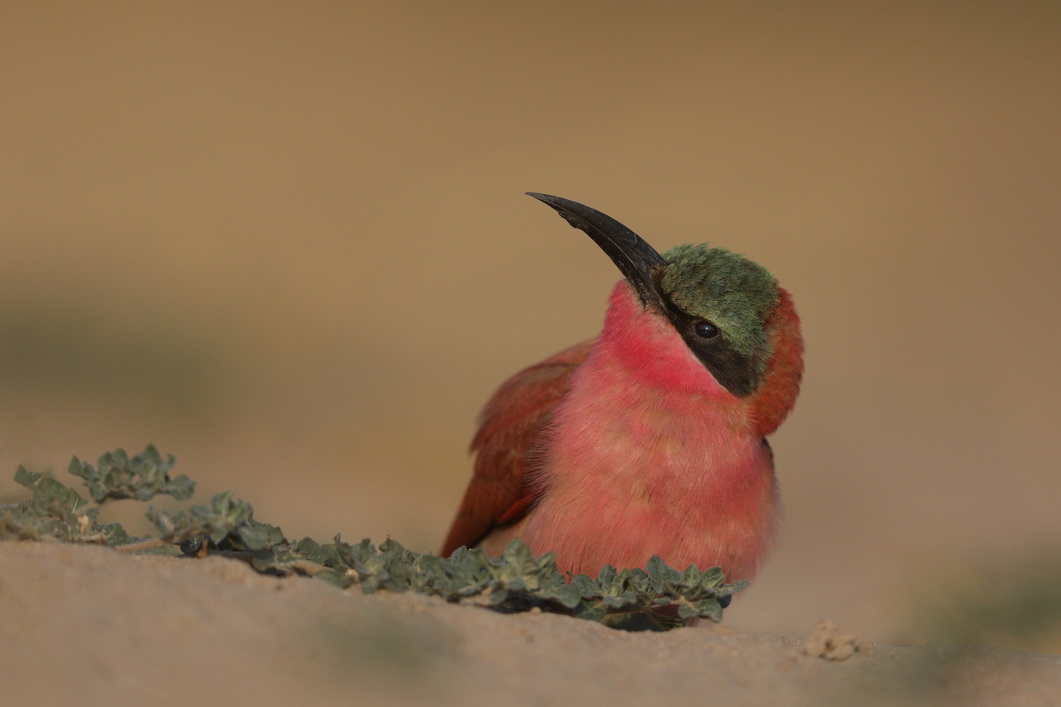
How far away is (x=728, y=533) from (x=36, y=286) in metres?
4.60

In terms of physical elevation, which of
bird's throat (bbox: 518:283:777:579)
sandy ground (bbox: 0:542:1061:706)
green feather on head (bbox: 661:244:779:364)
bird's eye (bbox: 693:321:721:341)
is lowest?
sandy ground (bbox: 0:542:1061:706)

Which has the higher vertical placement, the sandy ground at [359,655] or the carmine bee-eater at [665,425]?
the carmine bee-eater at [665,425]

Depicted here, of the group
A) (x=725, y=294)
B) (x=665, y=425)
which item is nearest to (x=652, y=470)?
(x=665, y=425)

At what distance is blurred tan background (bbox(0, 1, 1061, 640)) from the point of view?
19.9ft

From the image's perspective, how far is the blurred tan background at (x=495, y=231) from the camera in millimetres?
6055

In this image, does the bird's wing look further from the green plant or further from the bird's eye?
the green plant

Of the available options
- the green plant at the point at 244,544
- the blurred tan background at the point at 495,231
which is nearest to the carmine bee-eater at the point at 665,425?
the green plant at the point at 244,544

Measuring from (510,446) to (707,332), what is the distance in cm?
71

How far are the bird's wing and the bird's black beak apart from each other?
1.24ft

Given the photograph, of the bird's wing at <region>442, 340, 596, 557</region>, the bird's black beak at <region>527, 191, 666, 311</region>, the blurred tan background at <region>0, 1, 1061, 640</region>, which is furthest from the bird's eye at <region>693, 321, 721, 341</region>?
the blurred tan background at <region>0, 1, 1061, 640</region>

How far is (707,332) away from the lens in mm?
3273

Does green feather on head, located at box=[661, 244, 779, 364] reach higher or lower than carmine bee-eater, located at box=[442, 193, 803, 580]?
higher

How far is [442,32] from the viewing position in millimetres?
11609

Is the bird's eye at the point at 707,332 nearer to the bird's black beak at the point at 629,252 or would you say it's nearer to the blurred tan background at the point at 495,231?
the bird's black beak at the point at 629,252
